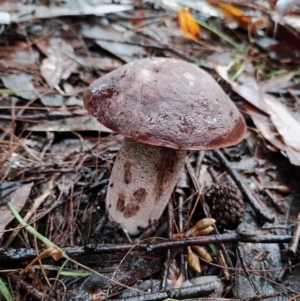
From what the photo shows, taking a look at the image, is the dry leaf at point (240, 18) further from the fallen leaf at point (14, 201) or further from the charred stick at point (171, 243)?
the fallen leaf at point (14, 201)

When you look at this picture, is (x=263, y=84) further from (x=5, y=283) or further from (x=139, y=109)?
(x=5, y=283)

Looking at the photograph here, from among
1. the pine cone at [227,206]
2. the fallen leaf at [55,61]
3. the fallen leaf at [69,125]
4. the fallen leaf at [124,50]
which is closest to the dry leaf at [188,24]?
the fallen leaf at [124,50]

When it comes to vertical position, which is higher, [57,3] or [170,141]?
[170,141]

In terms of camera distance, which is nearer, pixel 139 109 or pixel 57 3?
pixel 139 109

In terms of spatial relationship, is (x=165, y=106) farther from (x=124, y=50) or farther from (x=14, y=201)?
(x=124, y=50)

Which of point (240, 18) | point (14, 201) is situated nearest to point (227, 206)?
point (14, 201)

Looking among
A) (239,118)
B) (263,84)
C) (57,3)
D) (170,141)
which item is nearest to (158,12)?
(57,3)

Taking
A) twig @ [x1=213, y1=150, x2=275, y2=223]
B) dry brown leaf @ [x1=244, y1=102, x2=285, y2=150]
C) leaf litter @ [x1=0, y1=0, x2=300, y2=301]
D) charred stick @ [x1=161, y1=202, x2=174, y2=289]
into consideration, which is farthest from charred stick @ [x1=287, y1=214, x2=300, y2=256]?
dry brown leaf @ [x1=244, y1=102, x2=285, y2=150]
